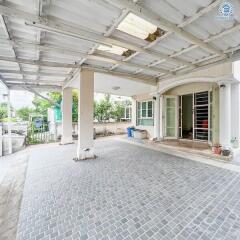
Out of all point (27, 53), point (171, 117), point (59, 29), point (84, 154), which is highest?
point (27, 53)

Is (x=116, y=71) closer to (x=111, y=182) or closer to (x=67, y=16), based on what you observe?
(x=67, y=16)

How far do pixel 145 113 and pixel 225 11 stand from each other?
26.1ft

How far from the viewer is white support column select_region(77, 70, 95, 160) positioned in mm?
5426

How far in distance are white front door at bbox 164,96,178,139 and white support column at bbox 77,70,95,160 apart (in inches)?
179

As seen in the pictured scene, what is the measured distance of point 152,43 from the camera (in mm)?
3889

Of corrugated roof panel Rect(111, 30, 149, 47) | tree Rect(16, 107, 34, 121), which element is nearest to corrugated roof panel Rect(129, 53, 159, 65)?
corrugated roof panel Rect(111, 30, 149, 47)

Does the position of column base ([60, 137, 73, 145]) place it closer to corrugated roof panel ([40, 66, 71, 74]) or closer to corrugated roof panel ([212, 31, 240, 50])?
corrugated roof panel ([40, 66, 71, 74])

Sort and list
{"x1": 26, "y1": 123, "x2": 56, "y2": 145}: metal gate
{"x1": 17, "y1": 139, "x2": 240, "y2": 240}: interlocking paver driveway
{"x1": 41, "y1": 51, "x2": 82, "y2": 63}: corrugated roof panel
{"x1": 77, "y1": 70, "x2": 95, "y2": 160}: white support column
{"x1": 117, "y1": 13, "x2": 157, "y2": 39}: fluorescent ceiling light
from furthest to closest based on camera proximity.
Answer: {"x1": 26, "y1": 123, "x2": 56, "y2": 145}: metal gate
{"x1": 77, "y1": 70, "x2": 95, "y2": 160}: white support column
{"x1": 41, "y1": 51, "x2": 82, "y2": 63}: corrugated roof panel
{"x1": 117, "y1": 13, "x2": 157, "y2": 39}: fluorescent ceiling light
{"x1": 17, "y1": 139, "x2": 240, "y2": 240}: interlocking paver driveway

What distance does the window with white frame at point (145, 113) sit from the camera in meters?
10.1

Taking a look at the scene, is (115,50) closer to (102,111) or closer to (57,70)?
(57,70)

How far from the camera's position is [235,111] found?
6.20m

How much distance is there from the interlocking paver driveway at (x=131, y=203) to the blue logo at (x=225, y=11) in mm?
3246

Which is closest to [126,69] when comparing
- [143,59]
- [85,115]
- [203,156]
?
[143,59]

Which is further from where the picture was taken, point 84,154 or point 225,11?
point 84,154
